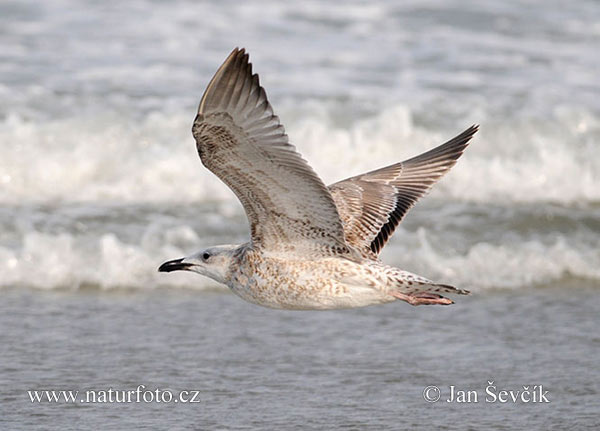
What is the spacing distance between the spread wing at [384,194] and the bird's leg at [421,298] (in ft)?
1.19

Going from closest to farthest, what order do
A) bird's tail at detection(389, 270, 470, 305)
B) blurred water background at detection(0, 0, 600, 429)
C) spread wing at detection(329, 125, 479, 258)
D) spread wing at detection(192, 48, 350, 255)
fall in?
1. spread wing at detection(192, 48, 350, 255)
2. bird's tail at detection(389, 270, 470, 305)
3. spread wing at detection(329, 125, 479, 258)
4. blurred water background at detection(0, 0, 600, 429)

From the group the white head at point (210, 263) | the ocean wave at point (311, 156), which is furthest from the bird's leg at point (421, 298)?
the ocean wave at point (311, 156)

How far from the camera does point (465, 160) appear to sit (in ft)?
28.7

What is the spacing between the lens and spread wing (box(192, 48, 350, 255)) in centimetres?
368

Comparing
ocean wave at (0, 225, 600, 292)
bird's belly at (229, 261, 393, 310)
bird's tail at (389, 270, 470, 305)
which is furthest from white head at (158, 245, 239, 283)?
ocean wave at (0, 225, 600, 292)

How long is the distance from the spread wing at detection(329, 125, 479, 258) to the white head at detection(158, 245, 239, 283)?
0.57 metres

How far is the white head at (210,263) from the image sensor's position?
4578mm

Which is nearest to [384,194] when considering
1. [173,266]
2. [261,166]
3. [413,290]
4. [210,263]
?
[413,290]

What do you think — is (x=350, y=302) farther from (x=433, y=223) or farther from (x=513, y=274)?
(x=433, y=223)

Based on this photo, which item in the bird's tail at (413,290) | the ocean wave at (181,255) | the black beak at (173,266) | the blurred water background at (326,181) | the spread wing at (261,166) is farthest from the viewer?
the ocean wave at (181,255)

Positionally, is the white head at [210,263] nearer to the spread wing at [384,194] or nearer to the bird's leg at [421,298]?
the spread wing at [384,194]

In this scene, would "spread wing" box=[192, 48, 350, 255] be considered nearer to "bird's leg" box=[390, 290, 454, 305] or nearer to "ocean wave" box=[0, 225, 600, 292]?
"bird's leg" box=[390, 290, 454, 305]

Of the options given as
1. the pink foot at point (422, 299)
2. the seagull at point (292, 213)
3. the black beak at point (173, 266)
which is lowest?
the pink foot at point (422, 299)

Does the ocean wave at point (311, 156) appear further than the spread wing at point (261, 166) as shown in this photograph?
Yes
